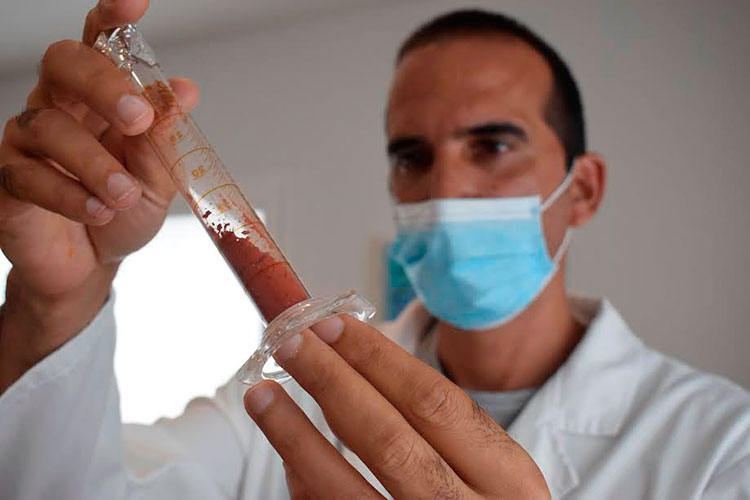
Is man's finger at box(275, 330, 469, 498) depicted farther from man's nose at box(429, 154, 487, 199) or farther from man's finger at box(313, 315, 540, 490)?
man's nose at box(429, 154, 487, 199)

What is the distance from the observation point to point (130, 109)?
1.96 ft

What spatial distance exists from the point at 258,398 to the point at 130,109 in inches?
10.8

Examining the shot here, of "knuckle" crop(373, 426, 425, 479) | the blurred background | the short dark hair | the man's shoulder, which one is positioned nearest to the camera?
"knuckle" crop(373, 426, 425, 479)

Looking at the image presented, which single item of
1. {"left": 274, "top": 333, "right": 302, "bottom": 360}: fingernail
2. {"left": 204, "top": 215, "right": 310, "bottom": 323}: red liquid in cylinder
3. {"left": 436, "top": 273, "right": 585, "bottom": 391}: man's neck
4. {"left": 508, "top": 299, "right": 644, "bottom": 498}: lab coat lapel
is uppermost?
{"left": 204, "top": 215, "right": 310, "bottom": 323}: red liquid in cylinder

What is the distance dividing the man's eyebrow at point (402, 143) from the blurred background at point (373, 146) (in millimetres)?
1153

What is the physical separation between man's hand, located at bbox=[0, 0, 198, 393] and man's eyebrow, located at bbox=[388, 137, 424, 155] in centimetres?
60

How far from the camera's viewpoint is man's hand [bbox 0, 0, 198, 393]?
2.05 ft

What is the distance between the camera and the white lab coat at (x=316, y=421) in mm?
790

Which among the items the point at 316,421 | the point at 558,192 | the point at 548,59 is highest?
the point at 548,59

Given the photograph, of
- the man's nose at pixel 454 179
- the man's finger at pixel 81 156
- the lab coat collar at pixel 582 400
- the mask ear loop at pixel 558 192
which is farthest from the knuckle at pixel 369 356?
the mask ear loop at pixel 558 192

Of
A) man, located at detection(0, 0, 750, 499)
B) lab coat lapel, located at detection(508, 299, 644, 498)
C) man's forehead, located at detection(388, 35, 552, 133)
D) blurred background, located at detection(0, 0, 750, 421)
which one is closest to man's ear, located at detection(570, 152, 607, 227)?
man, located at detection(0, 0, 750, 499)

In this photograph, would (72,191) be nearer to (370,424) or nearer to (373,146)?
(370,424)

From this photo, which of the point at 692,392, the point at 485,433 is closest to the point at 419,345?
the point at 692,392

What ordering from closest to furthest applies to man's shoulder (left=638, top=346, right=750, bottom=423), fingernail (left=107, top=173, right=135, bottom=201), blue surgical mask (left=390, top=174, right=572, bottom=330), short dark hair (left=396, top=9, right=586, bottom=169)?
1. fingernail (left=107, top=173, right=135, bottom=201)
2. man's shoulder (left=638, top=346, right=750, bottom=423)
3. blue surgical mask (left=390, top=174, right=572, bottom=330)
4. short dark hair (left=396, top=9, right=586, bottom=169)
